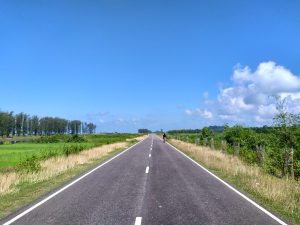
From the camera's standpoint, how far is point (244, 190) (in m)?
14.7

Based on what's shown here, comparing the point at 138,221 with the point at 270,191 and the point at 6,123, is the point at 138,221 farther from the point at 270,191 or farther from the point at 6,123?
the point at 6,123

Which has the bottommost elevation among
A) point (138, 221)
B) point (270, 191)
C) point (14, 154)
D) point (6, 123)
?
point (138, 221)

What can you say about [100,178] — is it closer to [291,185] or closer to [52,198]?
[52,198]

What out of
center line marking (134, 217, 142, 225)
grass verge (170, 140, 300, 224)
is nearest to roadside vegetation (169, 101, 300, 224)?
grass verge (170, 140, 300, 224)

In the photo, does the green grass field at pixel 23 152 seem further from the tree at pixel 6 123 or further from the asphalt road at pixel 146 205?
the tree at pixel 6 123

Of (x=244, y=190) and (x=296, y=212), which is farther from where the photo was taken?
(x=244, y=190)

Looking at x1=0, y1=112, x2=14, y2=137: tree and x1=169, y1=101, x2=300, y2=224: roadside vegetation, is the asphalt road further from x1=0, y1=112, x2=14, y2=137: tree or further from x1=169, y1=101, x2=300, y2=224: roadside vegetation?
x1=0, y1=112, x2=14, y2=137: tree

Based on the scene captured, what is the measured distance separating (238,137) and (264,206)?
36601 millimetres

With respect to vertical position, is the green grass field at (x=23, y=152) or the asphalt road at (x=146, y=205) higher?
the green grass field at (x=23, y=152)

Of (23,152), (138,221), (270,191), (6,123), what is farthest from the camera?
(6,123)

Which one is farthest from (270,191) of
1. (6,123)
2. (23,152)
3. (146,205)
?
(6,123)

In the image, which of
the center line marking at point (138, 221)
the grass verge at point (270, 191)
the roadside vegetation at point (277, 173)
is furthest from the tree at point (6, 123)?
the center line marking at point (138, 221)

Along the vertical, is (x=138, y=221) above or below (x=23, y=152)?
below

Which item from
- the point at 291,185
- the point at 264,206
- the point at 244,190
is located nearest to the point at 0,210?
the point at 264,206
